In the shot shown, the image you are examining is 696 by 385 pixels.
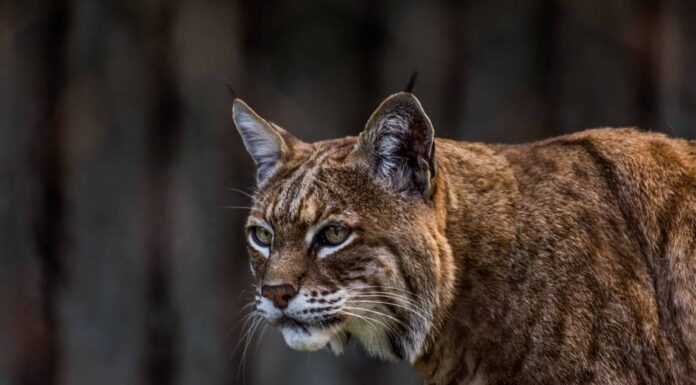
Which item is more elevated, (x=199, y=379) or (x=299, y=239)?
(x=299, y=239)

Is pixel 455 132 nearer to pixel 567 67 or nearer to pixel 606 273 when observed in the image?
pixel 567 67

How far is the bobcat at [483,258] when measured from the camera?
4.13m

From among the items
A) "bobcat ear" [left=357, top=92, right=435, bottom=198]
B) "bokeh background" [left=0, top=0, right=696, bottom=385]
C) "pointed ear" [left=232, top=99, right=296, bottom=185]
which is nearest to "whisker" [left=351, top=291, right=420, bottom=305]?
"bobcat ear" [left=357, top=92, right=435, bottom=198]

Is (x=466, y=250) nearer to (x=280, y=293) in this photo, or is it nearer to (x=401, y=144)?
(x=401, y=144)

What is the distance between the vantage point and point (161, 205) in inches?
212

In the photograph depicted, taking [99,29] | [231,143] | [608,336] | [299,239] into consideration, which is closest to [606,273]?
[608,336]

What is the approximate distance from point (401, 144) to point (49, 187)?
171 centimetres

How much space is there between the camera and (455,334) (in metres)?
4.31

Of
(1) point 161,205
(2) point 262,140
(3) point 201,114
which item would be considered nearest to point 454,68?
(3) point 201,114

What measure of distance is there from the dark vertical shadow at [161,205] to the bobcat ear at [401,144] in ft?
4.22

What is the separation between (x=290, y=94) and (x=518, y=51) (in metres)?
0.90

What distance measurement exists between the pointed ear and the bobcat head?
0.72ft

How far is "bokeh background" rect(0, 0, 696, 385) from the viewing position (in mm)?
5312

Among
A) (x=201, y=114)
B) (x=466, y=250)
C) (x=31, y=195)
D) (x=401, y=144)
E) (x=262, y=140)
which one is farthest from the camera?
(x=201, y=114)
